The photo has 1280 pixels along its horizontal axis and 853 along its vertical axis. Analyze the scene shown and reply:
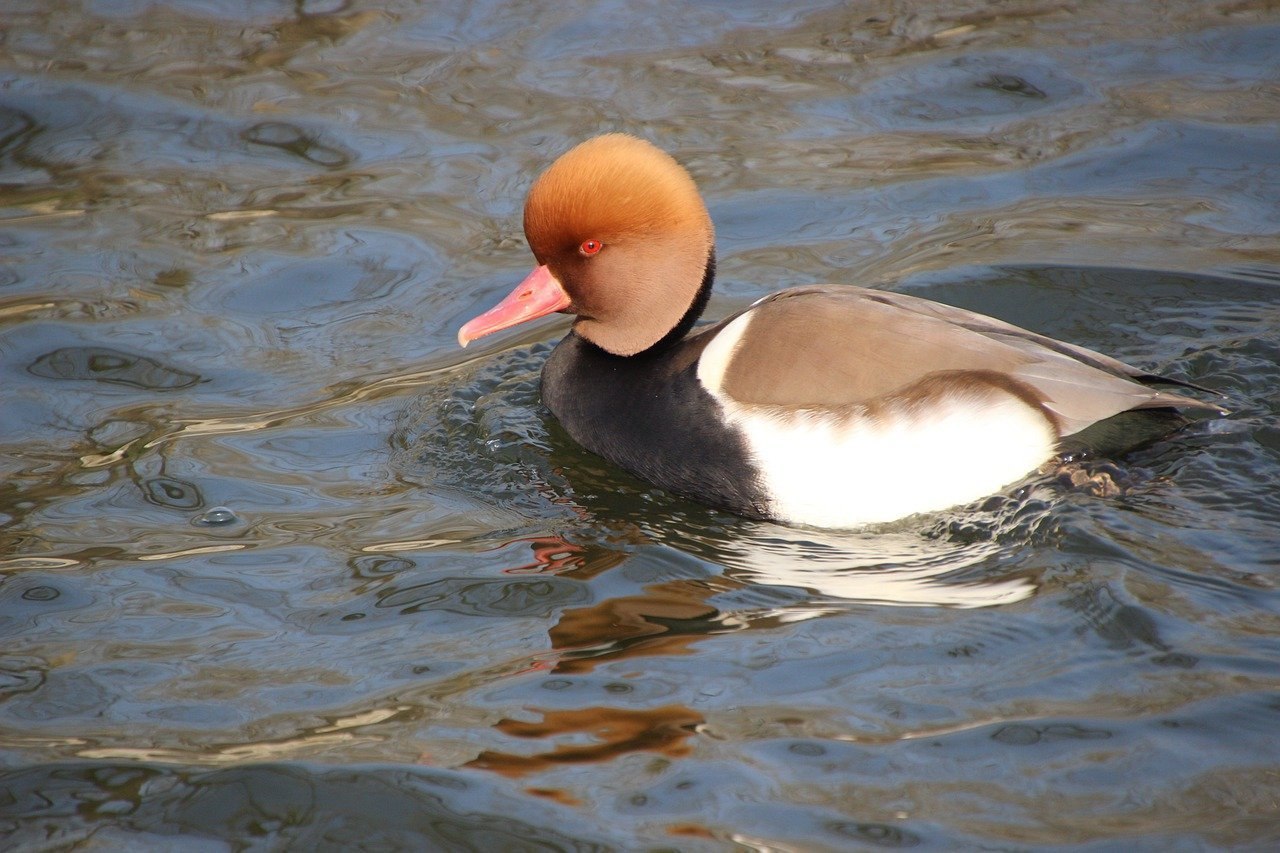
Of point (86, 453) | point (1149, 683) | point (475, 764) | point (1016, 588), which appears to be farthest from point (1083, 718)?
point (86, 453)

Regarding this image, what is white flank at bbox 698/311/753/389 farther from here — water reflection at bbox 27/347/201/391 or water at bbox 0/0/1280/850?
water reflection at bbox 27/347/201/391

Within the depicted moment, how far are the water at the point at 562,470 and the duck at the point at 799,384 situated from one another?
0.14 m

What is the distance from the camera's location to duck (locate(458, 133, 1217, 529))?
174 inches

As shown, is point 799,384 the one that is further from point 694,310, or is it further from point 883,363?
point 694,310

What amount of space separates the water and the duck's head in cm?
54

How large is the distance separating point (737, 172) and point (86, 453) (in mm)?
3708

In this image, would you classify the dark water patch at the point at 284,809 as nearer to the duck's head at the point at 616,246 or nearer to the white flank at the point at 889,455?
the white flank at the point at 889,455

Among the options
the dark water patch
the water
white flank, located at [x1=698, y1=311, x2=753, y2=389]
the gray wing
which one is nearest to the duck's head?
white flank, located at [x1=698, y1=311, x2=753, y2=389]

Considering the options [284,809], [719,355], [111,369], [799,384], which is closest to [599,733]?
[284,809]

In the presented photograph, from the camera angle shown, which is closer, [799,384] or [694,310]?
[799,384]

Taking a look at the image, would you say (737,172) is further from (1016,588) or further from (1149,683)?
(1149,683)

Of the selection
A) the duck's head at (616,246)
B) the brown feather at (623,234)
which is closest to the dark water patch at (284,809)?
the duck's head at (616,246)

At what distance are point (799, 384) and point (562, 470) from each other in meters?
1.03

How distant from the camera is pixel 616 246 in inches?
188
